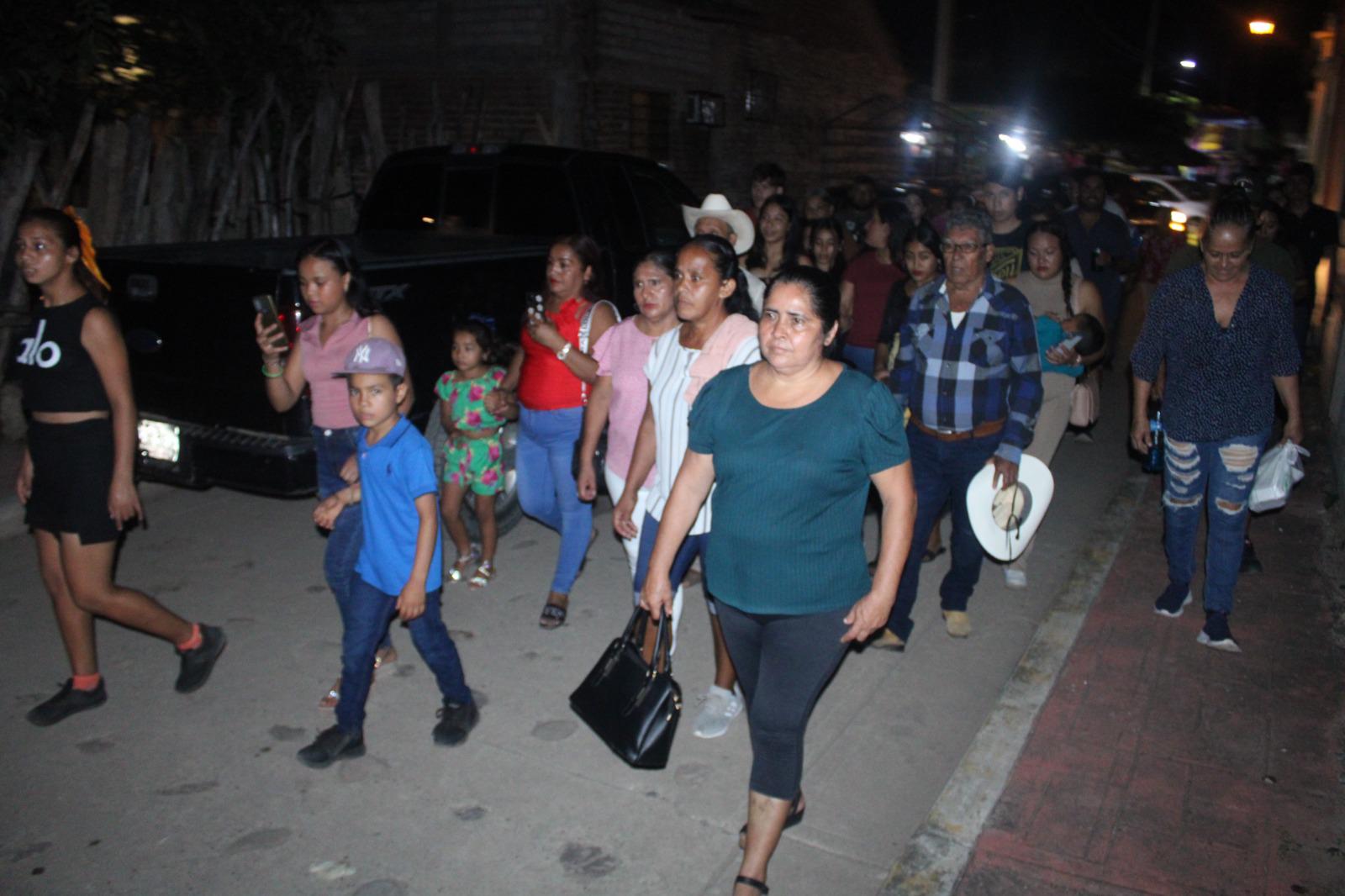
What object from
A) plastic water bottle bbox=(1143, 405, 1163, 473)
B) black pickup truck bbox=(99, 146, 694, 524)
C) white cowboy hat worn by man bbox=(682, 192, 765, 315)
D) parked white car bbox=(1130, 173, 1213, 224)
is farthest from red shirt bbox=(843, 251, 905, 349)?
parked white car bbox=(1130, 173, 1213, 224)

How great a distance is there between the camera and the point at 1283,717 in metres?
4.79

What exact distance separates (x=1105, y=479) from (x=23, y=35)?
31.3 ft

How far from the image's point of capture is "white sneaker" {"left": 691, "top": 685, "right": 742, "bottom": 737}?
4.67 m

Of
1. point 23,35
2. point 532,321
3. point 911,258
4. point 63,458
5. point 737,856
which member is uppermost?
point 23,35

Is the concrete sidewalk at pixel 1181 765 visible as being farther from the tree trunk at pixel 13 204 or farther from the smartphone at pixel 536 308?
the tree trunk at pixel 13 204

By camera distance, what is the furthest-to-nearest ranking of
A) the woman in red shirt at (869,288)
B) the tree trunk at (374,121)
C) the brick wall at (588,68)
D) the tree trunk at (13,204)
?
the brick wall at (588,68), the tree trunk at (374,121), the tree trunk at (13,204), the woman in red shirt at (869,288)

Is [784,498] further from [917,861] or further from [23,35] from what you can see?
[23,35]

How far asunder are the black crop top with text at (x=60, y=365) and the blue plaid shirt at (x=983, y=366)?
3510 mm

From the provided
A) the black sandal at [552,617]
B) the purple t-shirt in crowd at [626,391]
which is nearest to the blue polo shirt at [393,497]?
the purple t-shirt in crowd at [626,391]

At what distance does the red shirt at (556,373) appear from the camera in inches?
217

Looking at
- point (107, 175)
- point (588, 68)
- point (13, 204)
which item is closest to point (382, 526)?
point (13, 204)

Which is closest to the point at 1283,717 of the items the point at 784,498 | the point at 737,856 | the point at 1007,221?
the point at 737,856

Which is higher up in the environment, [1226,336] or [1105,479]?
[1226,336]

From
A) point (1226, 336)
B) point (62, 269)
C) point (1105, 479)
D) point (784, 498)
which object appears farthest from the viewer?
point (1105, 479)
